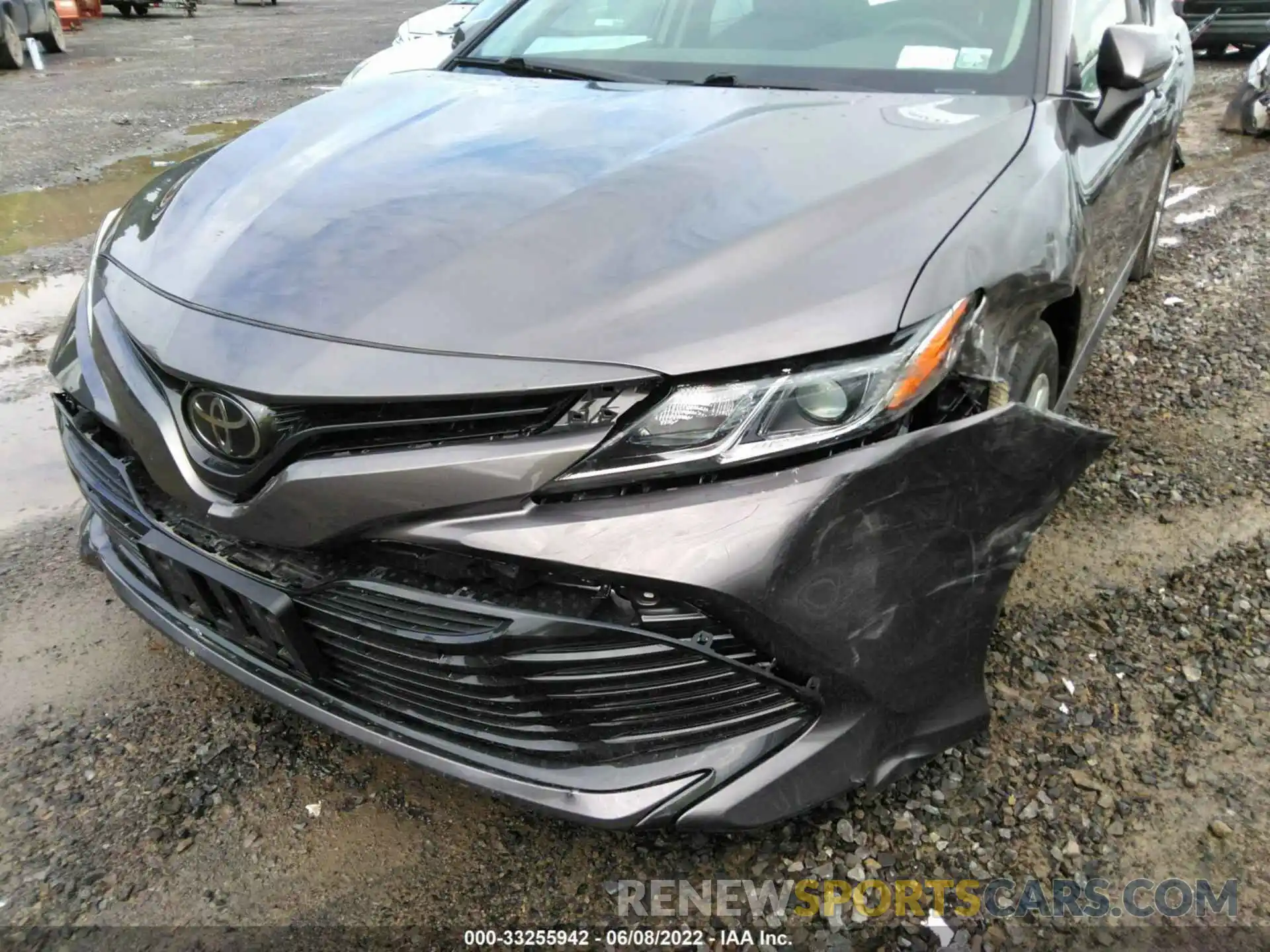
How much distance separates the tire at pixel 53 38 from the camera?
1288 cm

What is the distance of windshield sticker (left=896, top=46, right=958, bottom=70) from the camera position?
7.13 ft

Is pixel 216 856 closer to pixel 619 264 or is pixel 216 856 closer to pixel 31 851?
pixel 31 851

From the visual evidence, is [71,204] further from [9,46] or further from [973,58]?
[9,46]

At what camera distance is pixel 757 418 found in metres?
1.33

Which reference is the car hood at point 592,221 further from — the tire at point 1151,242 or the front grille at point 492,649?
the tire at point 1151,242

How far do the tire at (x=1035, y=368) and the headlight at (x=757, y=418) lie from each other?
0.41 metres

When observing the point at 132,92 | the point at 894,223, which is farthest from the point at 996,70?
the point at 132,92

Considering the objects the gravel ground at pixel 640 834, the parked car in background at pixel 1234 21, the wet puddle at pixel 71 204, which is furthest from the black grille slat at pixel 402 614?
the parked car in background at pixel 1234 21

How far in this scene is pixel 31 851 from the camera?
1743mm

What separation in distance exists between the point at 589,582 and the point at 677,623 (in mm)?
142

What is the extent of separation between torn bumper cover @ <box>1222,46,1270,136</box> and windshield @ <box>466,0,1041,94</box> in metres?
6.30

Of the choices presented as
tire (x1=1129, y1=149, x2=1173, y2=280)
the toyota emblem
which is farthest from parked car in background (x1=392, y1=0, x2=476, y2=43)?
the toyota emblem

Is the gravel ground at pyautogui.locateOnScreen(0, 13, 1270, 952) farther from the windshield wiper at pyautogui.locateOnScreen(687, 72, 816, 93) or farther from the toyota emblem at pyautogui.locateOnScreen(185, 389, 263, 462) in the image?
the windshield wiper at pyautogui.locateOnScreen(687, 72, 816, 93)

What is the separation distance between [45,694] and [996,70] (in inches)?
102
